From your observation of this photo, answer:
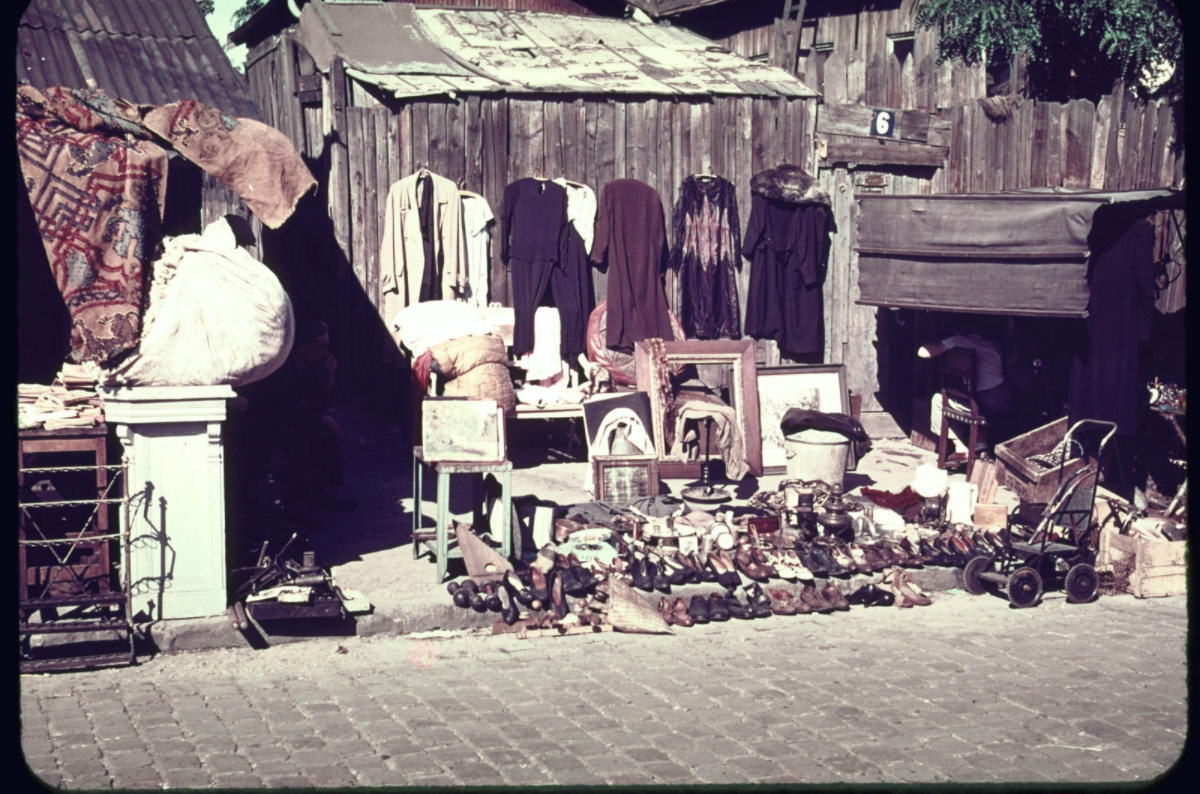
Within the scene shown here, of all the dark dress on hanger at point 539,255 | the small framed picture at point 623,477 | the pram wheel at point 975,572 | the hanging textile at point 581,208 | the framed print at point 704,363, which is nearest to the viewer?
the pram wheel at point 975,572

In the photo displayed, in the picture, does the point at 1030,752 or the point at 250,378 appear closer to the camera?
the point at 1030,752

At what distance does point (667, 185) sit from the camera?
41.8 feet

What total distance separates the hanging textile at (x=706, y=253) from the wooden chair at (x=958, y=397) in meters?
2.14

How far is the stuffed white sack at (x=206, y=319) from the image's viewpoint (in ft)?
23.6

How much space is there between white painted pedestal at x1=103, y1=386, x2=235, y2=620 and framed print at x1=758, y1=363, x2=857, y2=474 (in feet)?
19.8

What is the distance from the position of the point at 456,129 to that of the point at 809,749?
789 cm

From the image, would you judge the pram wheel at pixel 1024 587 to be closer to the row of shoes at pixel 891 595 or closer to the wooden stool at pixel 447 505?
the row of shoes at pixel 891 595

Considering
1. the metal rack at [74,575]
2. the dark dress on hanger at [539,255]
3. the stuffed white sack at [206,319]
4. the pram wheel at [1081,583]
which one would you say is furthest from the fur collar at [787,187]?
the metal rack at [74,575]

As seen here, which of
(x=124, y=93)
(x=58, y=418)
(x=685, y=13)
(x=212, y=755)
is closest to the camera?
(x=212, y=755)

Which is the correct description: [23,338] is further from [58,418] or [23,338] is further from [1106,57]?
[1106,57]

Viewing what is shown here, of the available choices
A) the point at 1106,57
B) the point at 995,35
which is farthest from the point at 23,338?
the point at 1106,57

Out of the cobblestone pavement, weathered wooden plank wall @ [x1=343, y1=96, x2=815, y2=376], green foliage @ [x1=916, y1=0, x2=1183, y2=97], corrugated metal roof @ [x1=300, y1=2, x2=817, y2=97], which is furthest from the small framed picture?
green foliage @ [x1=916, y1=0, x2=1183, y2=97]

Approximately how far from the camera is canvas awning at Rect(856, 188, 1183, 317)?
34.6 ft

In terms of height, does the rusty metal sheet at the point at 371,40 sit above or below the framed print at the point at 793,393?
above
